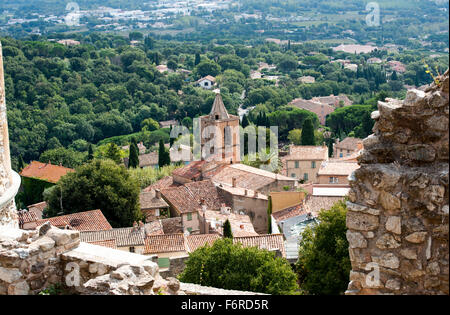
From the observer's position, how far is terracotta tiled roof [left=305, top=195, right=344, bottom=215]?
91.1ft

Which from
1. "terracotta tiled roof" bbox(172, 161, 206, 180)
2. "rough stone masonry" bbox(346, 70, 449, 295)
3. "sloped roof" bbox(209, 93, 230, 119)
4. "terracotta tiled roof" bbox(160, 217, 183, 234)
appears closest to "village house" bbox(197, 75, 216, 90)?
"sloped roof" bbox(209, 93, 230, 119)

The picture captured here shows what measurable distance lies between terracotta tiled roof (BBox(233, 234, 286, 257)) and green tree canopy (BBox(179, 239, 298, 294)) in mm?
3018

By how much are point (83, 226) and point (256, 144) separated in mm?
28903

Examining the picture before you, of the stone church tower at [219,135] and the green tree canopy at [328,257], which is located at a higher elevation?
Answer: the green tree canopy at [328,257]

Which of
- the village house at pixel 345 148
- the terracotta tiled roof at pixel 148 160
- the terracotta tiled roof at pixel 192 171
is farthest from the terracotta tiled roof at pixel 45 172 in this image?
the village house at pixel 345 148

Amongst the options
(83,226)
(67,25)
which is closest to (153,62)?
(67,25)

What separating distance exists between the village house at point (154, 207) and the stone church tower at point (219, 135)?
10.5 metres

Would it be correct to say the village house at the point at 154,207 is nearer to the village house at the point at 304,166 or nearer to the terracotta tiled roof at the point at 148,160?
the village house at the point at 304,166

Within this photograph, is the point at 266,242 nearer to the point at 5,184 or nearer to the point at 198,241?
the point at 198,241

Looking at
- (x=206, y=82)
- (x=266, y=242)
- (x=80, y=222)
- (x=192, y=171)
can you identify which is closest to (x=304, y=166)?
(x=192, y=171)

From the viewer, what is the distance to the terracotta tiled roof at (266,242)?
2080 cm

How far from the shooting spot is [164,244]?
20938 millimetres

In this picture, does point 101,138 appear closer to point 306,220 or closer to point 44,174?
point 44,174

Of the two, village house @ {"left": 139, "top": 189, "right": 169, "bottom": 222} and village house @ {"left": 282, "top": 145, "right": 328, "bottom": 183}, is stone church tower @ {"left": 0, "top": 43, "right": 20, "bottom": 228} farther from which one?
village house @ {"left": 282, "top": 145, "right": 328, "bottom": 183}
